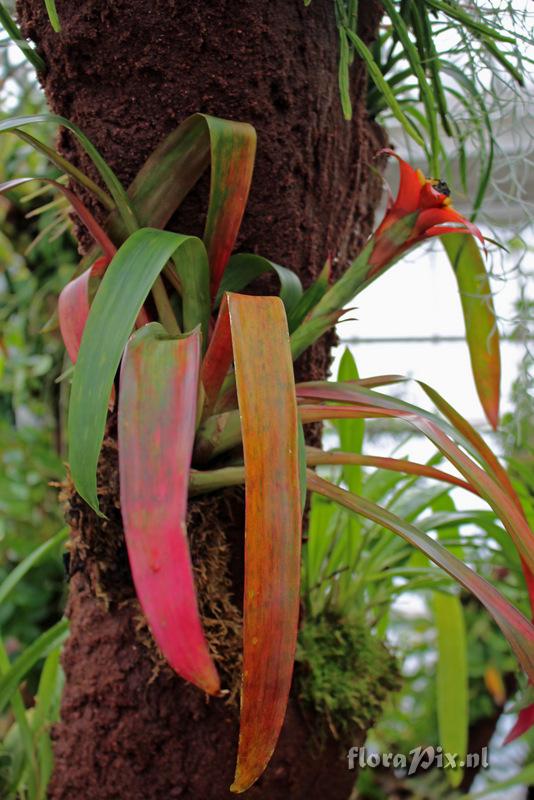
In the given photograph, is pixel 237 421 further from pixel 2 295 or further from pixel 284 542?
pixel 2 295

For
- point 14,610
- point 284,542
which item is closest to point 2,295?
point 14,610

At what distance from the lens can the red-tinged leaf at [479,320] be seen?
81cm

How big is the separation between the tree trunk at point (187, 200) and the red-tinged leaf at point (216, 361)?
0.10m

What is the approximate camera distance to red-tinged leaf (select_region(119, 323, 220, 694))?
0.35 metres

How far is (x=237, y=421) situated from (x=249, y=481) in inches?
7.2

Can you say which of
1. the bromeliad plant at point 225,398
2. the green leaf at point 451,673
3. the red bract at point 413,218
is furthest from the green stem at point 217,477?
the green leaf at point 451,673

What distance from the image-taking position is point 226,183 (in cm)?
59

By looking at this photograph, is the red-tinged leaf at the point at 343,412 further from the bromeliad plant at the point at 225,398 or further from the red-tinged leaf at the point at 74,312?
the red-tinged leaf at the point at 74,312

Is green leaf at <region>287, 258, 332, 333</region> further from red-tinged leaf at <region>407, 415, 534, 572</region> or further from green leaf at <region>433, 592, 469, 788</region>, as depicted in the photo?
green leaf at <region>433, 592, 469, 788</region>

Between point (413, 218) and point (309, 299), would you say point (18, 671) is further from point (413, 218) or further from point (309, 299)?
point (413, 218)

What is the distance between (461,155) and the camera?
2.73 feet

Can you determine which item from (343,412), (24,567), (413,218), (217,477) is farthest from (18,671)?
(413,218)

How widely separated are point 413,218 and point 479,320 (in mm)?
230

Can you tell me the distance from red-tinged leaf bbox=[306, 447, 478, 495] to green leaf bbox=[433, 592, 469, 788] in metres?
0.39
